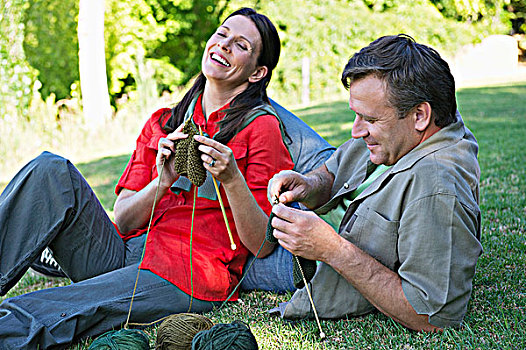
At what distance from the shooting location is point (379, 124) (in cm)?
185

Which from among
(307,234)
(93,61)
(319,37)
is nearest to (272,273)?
(307,234)

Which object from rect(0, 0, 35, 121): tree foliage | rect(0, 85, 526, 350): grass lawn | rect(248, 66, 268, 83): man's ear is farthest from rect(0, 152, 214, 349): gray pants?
rect(0, 0, 35, 121): tree foliage

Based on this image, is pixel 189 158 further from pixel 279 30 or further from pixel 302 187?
pixel 279 30

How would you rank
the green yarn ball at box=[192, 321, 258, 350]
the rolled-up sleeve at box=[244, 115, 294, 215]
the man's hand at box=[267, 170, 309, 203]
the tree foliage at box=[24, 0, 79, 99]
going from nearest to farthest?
1. the green yarn ball at box=[192, 321, 258, 350]
2. the man's hand at box=[267, 170, 309, 203]
3. the rolled-up sleeve at box=[244, 115, 294, 215]
4. the tree foliage at box=[24, 0, 79, 99]

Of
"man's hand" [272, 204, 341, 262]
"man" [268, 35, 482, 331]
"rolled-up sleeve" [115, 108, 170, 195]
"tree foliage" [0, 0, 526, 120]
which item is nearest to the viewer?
"man" [268, 35, 482, 331]

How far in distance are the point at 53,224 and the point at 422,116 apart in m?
1.40

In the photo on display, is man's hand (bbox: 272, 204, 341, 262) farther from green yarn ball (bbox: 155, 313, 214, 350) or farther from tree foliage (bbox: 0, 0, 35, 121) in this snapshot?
tree foliage (bbox: 0, 0, 35, 121)

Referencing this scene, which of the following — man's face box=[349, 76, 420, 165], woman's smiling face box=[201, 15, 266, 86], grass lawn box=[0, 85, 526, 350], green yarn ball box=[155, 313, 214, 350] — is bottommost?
grass lawn box=[0, 85, 526, 350]

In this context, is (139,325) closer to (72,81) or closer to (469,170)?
(469,170)

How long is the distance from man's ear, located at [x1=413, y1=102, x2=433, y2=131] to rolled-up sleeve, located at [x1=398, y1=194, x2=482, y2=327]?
9.8 inches

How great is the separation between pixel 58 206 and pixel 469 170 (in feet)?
4.93

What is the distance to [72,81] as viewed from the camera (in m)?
12.8

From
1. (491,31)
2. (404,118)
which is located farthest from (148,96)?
(491,31)

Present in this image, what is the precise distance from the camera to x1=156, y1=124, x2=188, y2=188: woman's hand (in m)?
2.14
